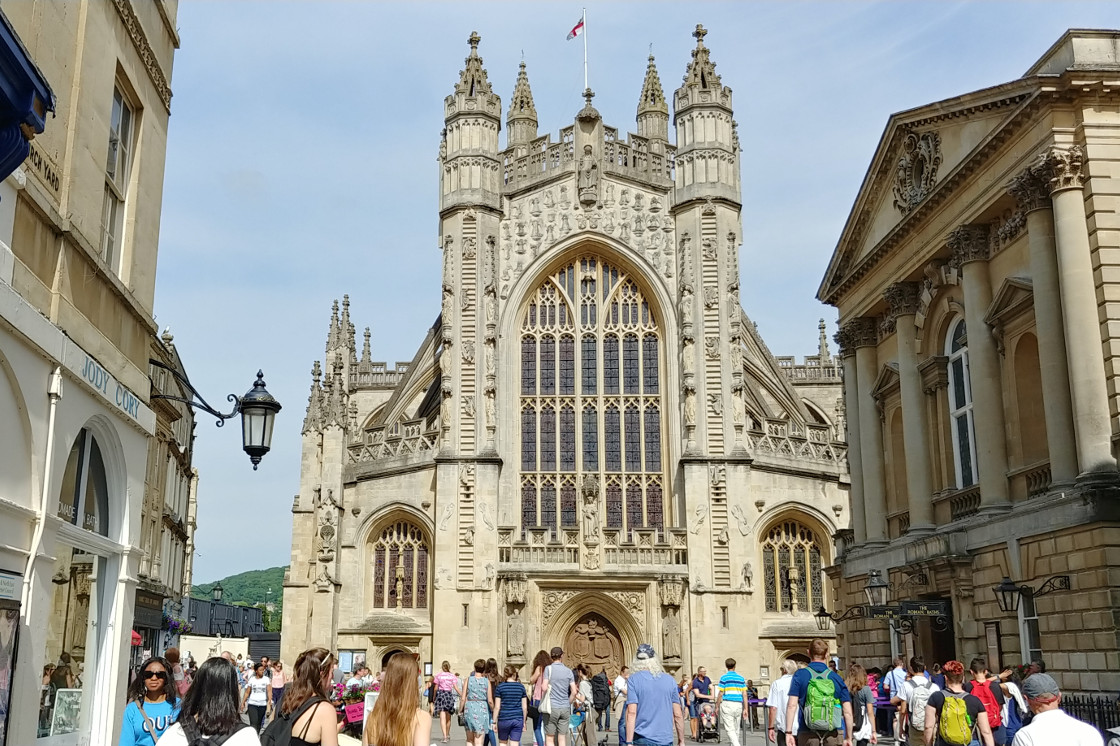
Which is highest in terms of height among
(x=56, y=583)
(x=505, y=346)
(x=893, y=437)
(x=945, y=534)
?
(x=505, y=346)

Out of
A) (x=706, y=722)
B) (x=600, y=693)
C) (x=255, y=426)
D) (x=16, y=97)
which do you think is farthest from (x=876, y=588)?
(x=16, y=97)

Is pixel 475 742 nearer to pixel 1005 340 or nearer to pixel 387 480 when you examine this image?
pixel 1005 340

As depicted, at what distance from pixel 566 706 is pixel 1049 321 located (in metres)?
8.59

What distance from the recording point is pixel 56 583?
8.44 metres

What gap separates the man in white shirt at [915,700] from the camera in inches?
500

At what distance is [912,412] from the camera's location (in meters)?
21.0

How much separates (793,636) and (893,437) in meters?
10.8

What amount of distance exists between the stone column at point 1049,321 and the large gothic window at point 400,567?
21186mm

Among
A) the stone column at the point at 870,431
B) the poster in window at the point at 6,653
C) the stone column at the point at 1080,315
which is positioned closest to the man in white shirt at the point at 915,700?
the stone column at the point at 1080,315

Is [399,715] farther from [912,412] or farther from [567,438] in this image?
[567,438]

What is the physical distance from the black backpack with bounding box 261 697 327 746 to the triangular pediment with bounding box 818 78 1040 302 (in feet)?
46.0

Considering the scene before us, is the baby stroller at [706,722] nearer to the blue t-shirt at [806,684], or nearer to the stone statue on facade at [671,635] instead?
the stone statue on facade at [671,635]

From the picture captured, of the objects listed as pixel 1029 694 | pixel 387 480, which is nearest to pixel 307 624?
pixel 387 480

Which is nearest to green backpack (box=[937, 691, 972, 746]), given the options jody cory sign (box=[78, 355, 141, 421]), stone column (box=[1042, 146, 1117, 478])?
stone column (box=[1042, 146, 1117, 478])
